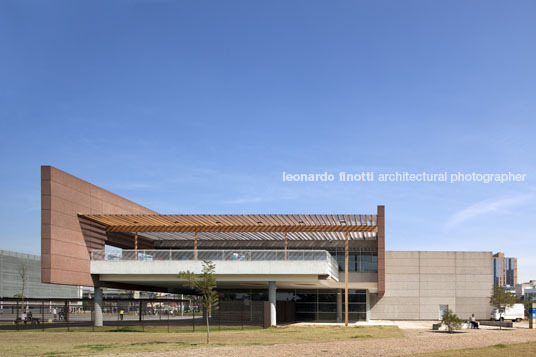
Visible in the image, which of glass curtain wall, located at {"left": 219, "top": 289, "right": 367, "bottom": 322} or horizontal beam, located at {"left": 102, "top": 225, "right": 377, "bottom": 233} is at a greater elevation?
horizontal beam, located at {"left": 102, "top": 225, "right": 377, "bottom": 233}

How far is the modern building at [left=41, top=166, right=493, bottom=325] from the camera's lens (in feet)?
133

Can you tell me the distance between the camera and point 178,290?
59625mm

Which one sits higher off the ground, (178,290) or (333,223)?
(333,223)

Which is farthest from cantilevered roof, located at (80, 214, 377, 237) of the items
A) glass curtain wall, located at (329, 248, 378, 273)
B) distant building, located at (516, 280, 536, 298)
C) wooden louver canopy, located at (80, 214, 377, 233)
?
distant building, located at (516, 280, 536, 298)

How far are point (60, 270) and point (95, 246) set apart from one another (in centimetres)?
542

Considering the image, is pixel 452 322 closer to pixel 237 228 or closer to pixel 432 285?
pixel 237 228

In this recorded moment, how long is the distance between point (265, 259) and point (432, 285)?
2528cm

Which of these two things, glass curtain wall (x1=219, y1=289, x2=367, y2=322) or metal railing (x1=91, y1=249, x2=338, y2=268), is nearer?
metal railing (x1=91, y1=249, x2=338, y2=268)

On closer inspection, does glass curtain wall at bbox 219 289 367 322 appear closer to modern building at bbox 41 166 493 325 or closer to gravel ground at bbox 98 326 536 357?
modern building at bbox 41 166 493 325

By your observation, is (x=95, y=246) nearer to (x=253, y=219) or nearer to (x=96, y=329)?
(x=96, y=329)

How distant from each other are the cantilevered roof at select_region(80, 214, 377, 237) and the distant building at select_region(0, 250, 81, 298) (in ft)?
189

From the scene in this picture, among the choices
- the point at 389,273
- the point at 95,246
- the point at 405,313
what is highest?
the point at 95,246

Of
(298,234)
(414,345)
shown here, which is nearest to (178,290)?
(298,234)

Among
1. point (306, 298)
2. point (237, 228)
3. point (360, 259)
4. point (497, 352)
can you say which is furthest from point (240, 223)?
point (497, 352)
